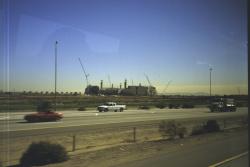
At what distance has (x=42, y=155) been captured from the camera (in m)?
11.7

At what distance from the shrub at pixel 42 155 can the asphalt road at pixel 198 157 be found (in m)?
2.27

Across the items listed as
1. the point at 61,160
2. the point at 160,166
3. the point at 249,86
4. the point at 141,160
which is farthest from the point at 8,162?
the point at 249,86

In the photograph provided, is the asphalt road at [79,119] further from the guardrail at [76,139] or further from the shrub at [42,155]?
the shrub at [42,155]

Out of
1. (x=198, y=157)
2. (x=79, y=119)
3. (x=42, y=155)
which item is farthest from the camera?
(x=79, y=119)

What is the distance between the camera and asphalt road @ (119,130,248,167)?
1072 cm

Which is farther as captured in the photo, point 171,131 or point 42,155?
point 171,131

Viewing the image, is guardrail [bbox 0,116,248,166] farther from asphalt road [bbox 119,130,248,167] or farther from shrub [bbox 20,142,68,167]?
asphalt road [bbox 119,130,248,167]

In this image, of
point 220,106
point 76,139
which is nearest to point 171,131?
point 76,139

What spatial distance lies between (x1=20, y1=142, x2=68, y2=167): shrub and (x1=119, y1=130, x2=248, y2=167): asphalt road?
89.6 inches

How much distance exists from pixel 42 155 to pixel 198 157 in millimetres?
4569

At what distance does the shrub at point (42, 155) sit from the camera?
11594mm

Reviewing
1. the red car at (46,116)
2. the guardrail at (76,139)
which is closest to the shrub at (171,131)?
the guardrail at (76,139)

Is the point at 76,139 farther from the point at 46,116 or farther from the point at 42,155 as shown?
the point at 46,116

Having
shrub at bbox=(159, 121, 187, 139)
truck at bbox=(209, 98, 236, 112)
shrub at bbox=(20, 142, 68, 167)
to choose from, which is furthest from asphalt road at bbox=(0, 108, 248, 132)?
truck at bbox=(209, 98, 236, 112)
